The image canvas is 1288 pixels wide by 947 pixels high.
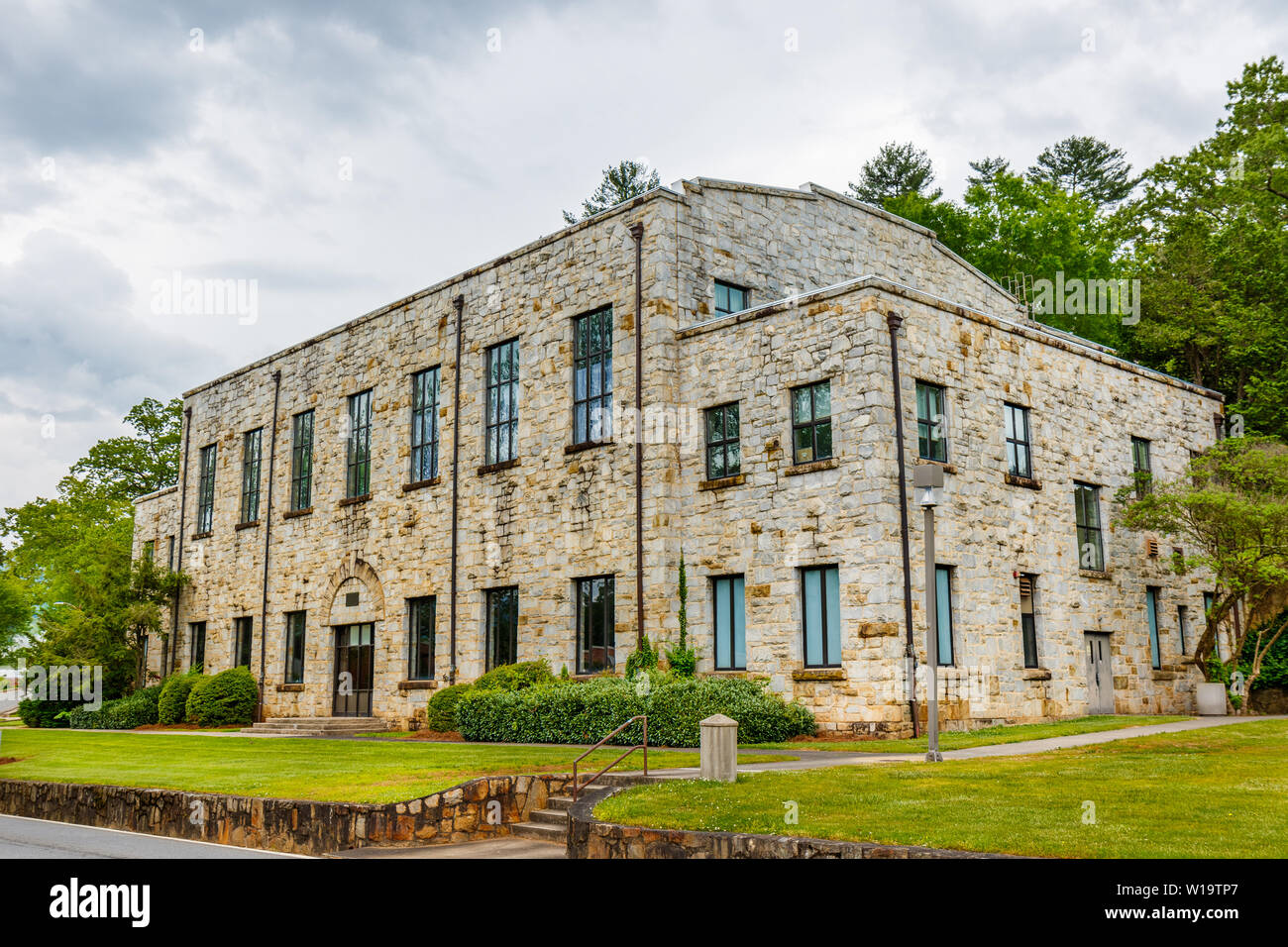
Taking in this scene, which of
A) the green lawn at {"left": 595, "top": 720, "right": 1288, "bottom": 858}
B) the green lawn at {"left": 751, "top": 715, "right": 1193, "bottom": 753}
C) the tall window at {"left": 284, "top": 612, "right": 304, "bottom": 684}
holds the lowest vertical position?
the green lawn at {"left": 751, "top": 715, "right": 1193, "bottom": 753}

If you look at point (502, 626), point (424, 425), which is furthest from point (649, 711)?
point (424, 425)

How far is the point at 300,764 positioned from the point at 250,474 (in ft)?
68.9

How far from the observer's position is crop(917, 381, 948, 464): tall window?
2012 cm

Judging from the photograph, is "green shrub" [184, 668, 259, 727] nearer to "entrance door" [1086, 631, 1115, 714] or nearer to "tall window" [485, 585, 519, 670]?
"tall window" [485, 585, 519, 670]

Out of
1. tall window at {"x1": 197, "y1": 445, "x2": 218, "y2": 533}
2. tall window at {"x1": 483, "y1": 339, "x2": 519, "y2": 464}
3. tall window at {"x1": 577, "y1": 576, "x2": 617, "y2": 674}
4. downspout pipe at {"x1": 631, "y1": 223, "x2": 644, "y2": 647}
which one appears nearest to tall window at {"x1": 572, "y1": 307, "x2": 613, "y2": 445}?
downspout pipe at {"x1": 631, "y1": 223, "x2": 644, "y2": 647}

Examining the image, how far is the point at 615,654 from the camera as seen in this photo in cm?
2239

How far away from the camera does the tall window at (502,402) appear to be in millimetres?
26312

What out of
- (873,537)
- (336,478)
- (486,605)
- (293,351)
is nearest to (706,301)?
(873,537)

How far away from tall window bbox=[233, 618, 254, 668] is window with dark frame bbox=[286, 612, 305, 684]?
7.80 ft

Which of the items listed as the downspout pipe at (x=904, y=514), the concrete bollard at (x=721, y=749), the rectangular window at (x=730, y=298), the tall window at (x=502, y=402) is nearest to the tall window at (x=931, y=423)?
the downspout pipe at (x=904, y=514)

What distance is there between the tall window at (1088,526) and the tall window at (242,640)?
24505 millimetres

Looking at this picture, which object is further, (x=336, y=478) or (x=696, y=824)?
(x=336, y=478)

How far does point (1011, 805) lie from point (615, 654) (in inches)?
510

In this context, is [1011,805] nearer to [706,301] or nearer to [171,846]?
[171,846]
